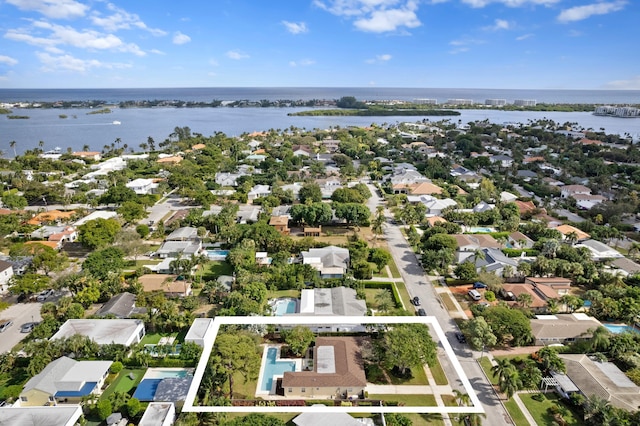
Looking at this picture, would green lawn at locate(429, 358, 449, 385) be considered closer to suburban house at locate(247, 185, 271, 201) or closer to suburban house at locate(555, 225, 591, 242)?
suburban house at locate(555, 225, 591, 242)

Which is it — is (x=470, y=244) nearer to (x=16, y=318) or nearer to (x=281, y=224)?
(x=281, y=224)

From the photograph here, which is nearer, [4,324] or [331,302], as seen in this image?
[4,324]

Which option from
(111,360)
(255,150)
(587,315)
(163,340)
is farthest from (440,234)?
(255,150)

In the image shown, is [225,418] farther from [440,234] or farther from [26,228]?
[26,228]

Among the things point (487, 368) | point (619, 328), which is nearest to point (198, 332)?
point (487, 368)

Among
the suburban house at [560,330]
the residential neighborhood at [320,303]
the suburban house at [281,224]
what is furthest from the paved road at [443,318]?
the suburban house at [281,224]

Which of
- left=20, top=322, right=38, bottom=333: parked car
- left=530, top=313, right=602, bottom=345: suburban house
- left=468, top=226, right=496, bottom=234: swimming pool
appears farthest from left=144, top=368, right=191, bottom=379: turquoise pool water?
left=468, top=226, right=496, bottom=234: swimming pool

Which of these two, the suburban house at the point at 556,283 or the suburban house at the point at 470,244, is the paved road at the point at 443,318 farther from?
the suburban house at the point at 556,283
